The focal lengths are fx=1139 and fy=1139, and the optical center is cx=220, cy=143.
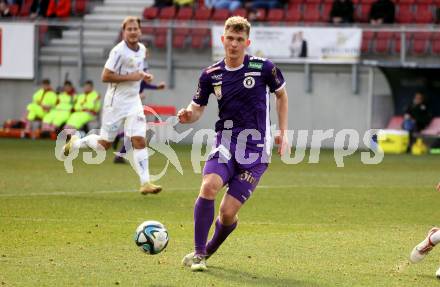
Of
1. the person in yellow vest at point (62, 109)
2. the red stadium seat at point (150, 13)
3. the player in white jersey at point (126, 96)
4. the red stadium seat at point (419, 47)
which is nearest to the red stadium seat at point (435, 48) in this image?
the red stadium seat at point (419, 47)

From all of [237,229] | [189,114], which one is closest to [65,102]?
[237,229]

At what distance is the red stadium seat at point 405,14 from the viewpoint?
2709 centimetres

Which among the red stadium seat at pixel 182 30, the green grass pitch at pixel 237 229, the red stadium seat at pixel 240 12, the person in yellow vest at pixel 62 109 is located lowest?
the person in yellow vest at pixel 62 109

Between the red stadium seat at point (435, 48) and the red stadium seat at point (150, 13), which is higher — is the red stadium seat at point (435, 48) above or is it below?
below

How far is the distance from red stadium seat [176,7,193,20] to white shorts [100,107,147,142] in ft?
44.8

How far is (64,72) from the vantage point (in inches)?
1144

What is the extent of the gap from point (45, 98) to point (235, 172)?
19.3 m

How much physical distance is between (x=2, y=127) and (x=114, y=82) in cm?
1425

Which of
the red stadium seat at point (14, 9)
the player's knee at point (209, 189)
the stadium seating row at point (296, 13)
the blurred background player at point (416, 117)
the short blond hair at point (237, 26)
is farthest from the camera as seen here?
the red stadium seat at point (14, 9)

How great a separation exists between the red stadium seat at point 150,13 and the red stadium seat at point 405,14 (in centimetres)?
637

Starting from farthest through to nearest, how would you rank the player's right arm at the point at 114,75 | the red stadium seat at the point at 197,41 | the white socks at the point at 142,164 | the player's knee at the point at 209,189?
the red stadium seat at the point at 197,41
the player's right arm at the point at 114,75
the white socks at the point at 142,164
the player's knee at the point at 209,189

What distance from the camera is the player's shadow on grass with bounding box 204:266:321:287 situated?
871 centimetres

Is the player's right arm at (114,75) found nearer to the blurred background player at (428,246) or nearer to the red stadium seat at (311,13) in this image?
the blurred background player at (428,246)

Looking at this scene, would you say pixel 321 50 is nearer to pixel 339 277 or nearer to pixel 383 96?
pixel 383 96
